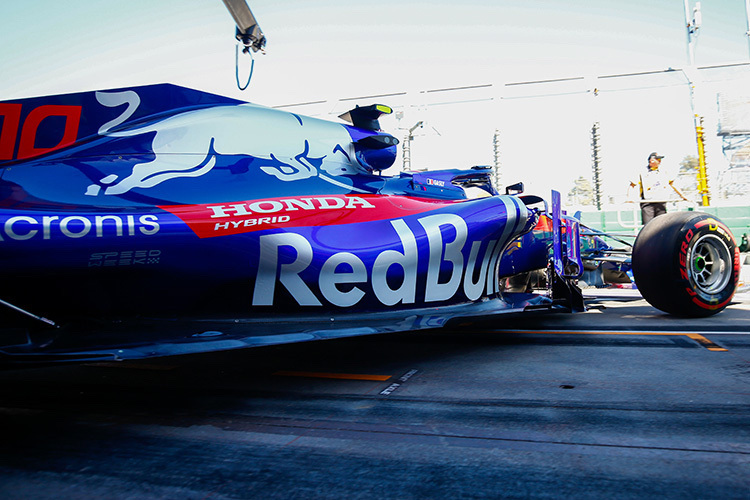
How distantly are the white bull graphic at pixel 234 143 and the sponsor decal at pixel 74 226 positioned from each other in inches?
11.6

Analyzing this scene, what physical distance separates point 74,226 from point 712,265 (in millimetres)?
5112

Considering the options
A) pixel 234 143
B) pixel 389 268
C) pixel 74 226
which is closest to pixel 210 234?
pixel 74 226

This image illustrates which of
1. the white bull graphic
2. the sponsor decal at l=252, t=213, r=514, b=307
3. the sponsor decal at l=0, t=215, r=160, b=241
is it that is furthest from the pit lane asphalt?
the white bull graphic

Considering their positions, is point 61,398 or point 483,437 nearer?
point 483,437

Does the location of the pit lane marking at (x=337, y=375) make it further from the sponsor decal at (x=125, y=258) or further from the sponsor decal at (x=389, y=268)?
the sponsor decal at (x=125, y=258)

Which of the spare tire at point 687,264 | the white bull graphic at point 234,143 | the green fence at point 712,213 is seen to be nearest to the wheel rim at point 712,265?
the spare tire at point 687,264

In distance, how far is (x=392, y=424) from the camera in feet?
7.04

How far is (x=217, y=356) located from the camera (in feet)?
Result: 11.8

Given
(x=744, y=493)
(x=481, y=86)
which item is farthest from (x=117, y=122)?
(x=481, y=86)

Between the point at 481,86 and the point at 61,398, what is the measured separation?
19.0m

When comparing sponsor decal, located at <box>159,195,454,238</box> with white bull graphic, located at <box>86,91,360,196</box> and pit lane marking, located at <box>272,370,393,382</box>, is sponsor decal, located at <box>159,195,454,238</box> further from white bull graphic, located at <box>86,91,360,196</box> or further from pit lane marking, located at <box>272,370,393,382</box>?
pit lane marking, located at <box>272,370,393,382</box>

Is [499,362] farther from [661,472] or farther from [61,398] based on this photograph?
[61,398]

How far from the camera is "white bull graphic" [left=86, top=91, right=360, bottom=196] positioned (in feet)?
9.00

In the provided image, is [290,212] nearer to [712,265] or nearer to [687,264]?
[687,264]
